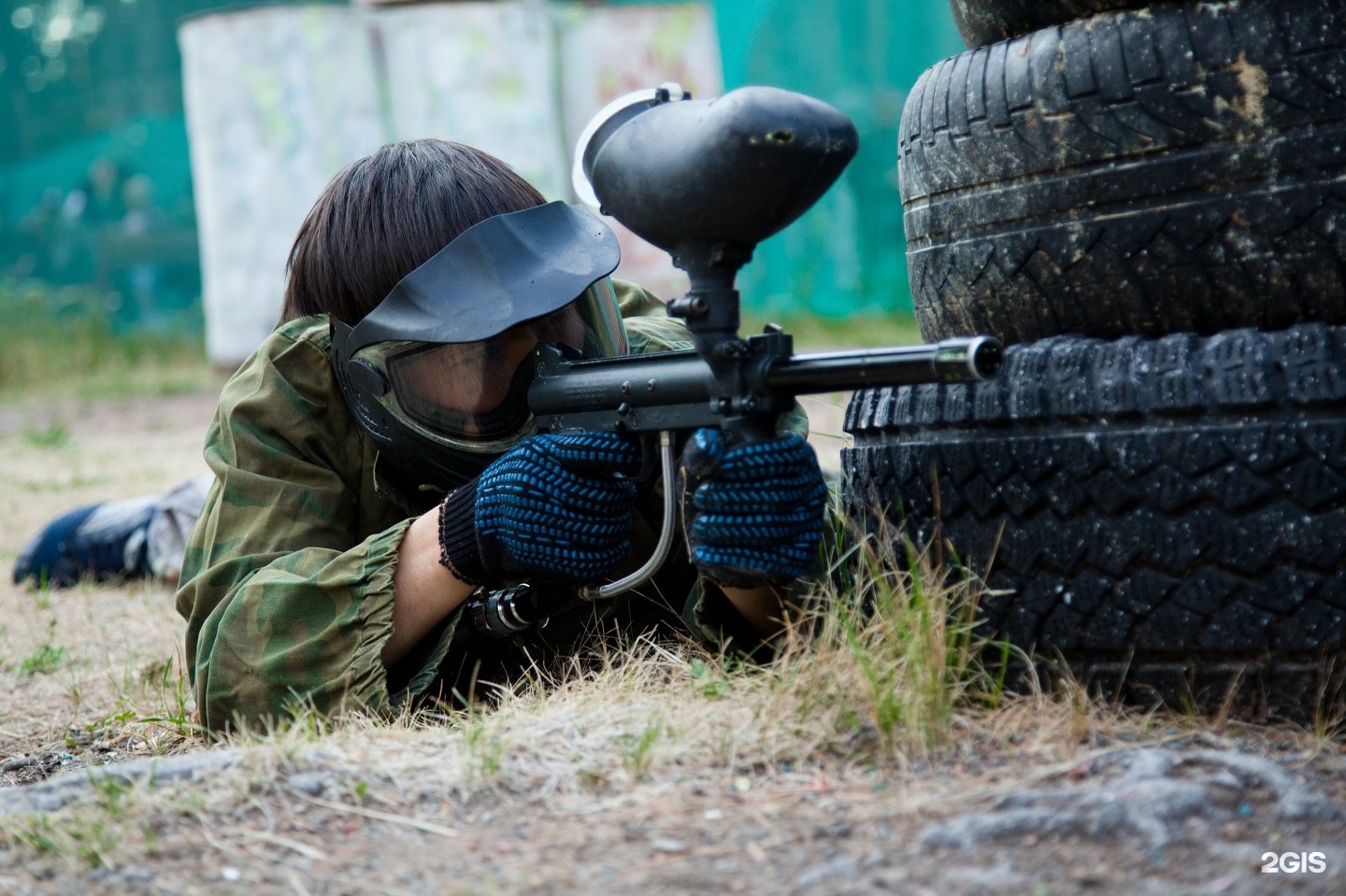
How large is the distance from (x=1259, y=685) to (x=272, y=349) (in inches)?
66.5

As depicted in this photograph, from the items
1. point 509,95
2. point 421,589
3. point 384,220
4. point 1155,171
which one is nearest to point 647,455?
point 421,589

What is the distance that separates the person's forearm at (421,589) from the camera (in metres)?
2.18

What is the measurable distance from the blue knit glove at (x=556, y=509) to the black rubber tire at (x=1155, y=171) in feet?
1.95

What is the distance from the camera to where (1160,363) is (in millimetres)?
1691

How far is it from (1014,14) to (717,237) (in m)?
0.56

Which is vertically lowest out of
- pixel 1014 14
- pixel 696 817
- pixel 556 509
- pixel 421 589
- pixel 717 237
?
pixel 696 817

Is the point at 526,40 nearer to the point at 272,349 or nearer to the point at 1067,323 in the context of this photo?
the point at 272,349

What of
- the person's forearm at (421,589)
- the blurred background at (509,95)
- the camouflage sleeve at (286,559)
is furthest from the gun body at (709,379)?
the blurred background at (509,95)

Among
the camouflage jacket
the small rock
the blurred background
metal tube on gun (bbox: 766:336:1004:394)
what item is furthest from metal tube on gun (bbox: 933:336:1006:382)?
the blurred background

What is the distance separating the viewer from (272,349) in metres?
2.42

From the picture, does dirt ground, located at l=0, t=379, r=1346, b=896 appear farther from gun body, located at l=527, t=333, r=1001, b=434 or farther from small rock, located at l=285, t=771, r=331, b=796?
gun body, located at l=527, t=333, r=1001, b=434

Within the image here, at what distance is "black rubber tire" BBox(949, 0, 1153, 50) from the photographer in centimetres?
181

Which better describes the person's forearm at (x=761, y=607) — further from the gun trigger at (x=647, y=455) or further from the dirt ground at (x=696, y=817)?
the dirt ground at (x=696, y=817)

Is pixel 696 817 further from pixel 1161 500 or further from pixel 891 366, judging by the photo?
pixel 1161 500
